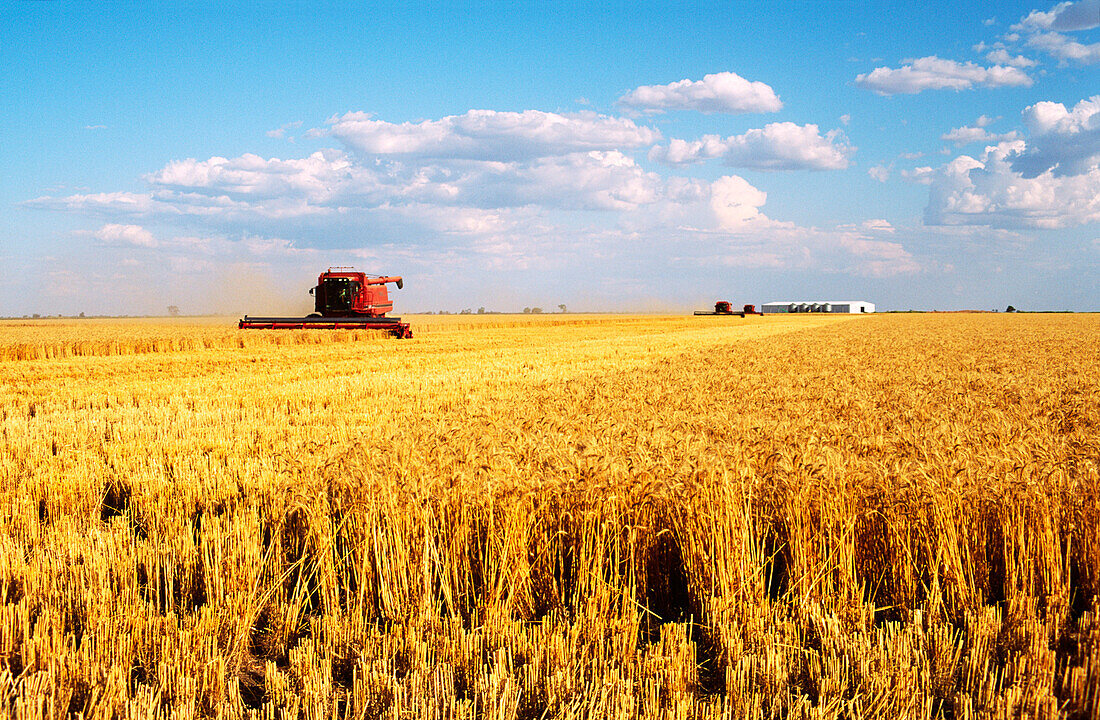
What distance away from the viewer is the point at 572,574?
14.3ft

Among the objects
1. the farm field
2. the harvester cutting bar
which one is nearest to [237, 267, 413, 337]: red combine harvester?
the harvester cutting bar

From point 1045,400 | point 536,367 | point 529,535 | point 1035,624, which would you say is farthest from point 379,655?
point 536,367

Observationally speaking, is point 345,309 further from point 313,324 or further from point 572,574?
point 572,574

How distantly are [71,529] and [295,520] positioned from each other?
1572mm

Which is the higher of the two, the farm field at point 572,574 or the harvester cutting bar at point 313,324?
the harvester cutting bar at point 313,324

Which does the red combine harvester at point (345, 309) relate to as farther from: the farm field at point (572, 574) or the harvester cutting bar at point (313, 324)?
the farm field at point (572, 574)

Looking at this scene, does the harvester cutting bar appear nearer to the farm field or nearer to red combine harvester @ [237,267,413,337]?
red combine harvester @ [237,267,413,337]

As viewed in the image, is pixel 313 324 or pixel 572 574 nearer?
pixel 572 574

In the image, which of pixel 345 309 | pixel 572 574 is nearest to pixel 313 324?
pixel 345 309

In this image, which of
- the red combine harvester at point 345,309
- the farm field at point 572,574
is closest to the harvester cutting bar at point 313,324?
the red combine harvester at point 345,309

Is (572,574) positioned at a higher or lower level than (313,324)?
lower

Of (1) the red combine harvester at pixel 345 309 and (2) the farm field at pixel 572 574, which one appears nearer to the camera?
(2) the farm field at pixel 572 574

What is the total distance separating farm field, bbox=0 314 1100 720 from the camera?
3150 mm

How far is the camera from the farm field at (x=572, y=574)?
315 centimetres
